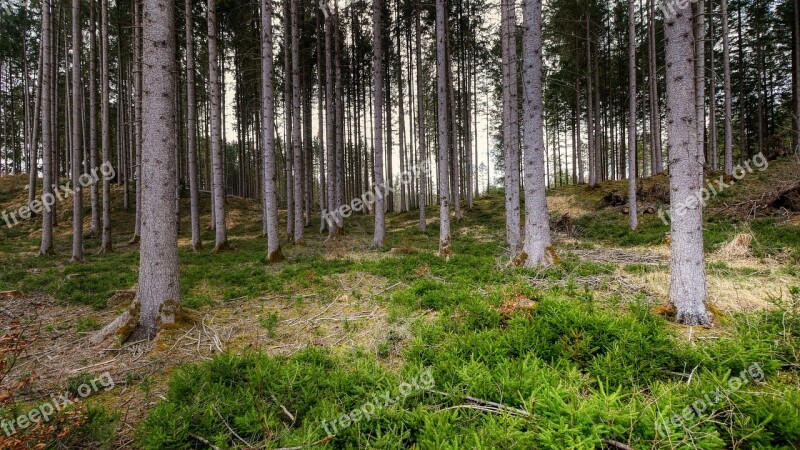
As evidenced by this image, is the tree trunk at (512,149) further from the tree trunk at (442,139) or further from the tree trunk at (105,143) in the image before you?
the tree trunk at (105,143)

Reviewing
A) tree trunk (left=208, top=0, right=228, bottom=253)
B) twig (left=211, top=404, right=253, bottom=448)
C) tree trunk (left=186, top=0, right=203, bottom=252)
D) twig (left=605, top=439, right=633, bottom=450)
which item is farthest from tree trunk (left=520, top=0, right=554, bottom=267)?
tree trunk (left=186, top=0, right=203, bottom=252)

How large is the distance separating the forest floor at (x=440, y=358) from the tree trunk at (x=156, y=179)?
0.50 m

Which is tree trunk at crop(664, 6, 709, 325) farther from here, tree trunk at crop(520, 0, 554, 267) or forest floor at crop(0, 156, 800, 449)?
tree trunk at crop(520, 0, 554, 267)

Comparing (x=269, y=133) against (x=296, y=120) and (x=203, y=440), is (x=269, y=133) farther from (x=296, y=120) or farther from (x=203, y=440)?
(x=203, y=440)

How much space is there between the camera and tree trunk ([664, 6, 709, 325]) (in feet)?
13.1

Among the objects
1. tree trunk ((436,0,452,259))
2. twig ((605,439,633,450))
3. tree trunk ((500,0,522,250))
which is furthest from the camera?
tree trunk ((436,0,452,259))

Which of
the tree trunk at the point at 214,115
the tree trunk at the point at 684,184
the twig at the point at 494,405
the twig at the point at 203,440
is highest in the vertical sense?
the tree trunk at the point at 214,115

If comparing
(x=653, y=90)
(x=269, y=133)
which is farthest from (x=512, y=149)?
(x=653, y=90)

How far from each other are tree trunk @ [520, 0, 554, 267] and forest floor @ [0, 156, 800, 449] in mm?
609

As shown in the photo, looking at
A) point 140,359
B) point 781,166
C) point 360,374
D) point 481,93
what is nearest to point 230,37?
point 481,93

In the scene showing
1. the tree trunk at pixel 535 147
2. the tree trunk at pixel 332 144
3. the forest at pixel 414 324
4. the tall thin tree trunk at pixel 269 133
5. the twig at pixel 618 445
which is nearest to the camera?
the twig at pixel 618 445

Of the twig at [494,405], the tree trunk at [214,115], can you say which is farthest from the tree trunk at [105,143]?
the twig at [494,405]

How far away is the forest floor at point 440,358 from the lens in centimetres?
236

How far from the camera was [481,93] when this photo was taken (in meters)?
27.7
